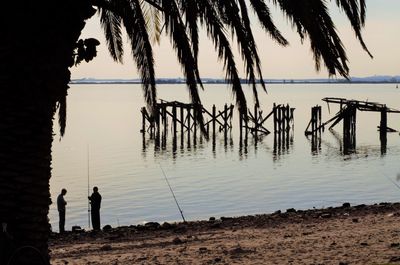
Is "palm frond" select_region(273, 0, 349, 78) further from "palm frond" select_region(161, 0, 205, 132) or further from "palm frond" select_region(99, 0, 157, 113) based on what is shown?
"palm frond" select_region(99, 0, 157, 113)

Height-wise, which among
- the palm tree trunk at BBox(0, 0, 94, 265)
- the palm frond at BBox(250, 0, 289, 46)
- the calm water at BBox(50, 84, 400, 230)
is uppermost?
the palm frond at BBox(250, 0, 289, 46)

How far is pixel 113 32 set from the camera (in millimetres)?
9594

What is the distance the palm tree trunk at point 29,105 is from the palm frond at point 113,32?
133 inches

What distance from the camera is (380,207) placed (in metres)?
19.2

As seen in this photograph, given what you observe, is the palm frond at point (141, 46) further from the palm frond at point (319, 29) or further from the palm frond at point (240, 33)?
the palm frond at point (319, 29)

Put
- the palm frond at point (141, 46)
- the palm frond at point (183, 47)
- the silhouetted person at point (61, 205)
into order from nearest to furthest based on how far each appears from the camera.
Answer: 1. the palm frond at point (183, 47)
2. the palm frond at point (141, 46)
3. the silhouetted person at point (61, 205)

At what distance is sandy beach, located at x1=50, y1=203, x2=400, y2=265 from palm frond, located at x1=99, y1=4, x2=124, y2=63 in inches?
127

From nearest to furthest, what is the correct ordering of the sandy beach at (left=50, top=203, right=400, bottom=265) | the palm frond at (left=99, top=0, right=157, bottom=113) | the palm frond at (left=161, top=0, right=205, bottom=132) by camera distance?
the palm frond at (left=161, top=0, right=205, bottom=132), the palm frond at (left=99, top=0, right=157, bottom=113), the sandy beach at (left=50, top=203, right=400, bottom=265)

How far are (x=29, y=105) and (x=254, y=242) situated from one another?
24.7 ft

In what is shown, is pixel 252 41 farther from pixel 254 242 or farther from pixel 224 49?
pixel 254 242

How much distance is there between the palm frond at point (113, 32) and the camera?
9047 mm

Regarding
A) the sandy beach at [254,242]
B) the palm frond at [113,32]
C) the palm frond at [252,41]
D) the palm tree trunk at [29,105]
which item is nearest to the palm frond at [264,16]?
the palm frond at [252,41]

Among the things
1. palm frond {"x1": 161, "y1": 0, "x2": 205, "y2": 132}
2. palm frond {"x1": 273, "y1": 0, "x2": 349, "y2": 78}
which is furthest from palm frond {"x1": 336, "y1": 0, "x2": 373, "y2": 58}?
palm frond {"x1": 161, "y1": 0, "x2": 205, "y2": 132}

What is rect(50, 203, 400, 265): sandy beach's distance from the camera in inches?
389
